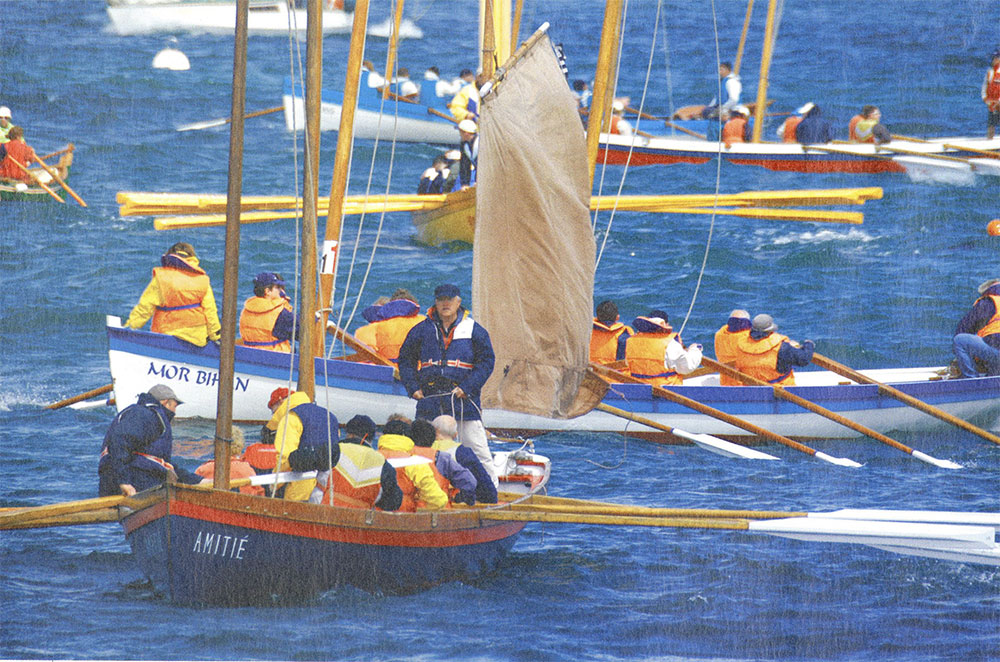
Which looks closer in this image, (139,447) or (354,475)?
(354,475)

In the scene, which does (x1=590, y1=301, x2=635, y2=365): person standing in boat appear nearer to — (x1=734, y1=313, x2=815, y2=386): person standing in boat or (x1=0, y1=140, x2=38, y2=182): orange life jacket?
(x1=734, y1=313, x2=815, y2=386): person standing in boat

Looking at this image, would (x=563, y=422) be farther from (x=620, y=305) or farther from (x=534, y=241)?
(x=620, y=305)

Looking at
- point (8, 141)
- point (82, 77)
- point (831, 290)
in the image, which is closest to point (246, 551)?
point (831, 290)

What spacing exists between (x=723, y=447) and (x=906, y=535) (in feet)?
16.4

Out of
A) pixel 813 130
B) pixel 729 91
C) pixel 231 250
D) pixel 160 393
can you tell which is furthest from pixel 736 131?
pixel 231 250

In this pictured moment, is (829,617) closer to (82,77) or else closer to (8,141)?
(8,141)

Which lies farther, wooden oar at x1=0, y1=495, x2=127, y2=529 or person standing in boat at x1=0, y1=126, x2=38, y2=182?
person standing in boat at x1=0, y1=126, x2=38, y2=182

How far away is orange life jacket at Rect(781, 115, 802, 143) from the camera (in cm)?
3066

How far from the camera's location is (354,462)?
1093 centimetres

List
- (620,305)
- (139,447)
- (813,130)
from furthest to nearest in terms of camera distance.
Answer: (813,130), (620,305), (139,447)

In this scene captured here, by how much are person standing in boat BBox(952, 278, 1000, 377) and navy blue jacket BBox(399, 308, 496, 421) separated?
23.5 feet

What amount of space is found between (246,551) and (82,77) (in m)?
31.2

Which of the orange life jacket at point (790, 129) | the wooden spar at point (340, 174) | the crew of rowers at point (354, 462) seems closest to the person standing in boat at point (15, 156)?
the wooden spar at point (340, 174)

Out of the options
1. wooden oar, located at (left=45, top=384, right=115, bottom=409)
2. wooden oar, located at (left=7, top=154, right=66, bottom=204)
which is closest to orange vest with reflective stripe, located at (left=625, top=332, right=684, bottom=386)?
wooden oar, located at (left=45, top=384, right=115, bottom=409)
